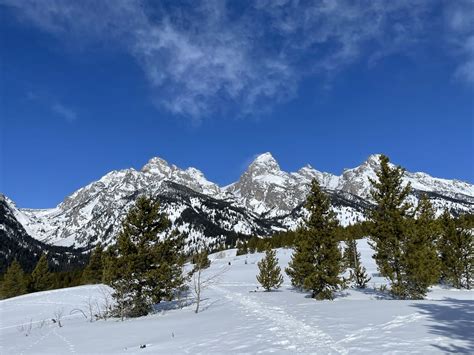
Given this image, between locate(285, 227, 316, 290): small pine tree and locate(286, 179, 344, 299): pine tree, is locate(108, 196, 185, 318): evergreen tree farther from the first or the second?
locate(286, 179, 344, 299): pine tree

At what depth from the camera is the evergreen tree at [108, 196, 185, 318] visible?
24656 millimetres

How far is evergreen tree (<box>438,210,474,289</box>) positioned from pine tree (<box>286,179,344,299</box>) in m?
16.2

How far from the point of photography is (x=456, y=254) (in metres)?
37.0

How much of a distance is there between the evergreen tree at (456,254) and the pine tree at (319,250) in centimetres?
1621

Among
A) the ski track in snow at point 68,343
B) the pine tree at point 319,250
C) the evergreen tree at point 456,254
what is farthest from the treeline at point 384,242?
the ski track in snow at point 68,343

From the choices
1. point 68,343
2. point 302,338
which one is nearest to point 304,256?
point 302,338

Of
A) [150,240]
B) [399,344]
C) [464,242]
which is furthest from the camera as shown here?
[464,242]

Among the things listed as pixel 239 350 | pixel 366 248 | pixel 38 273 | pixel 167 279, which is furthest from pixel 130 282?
pixel 366 248

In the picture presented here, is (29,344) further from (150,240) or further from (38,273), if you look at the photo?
(38,273)

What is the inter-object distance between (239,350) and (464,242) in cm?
3478

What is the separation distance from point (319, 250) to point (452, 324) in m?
15.5

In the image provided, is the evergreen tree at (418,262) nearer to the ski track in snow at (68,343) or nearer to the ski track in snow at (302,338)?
the ski track in snow at (302,338)

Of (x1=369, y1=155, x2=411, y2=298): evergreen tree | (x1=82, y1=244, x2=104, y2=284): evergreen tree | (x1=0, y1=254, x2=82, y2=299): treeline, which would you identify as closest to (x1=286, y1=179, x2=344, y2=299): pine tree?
(x1=369, y1=155, x2=411, y2=298): evergreen tree

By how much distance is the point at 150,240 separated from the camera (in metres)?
26.4
